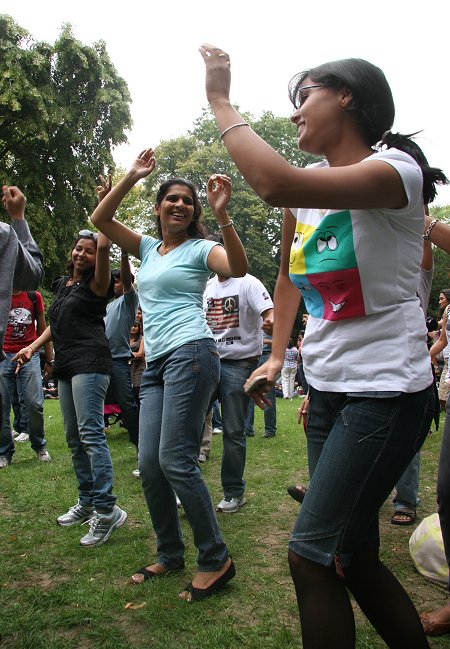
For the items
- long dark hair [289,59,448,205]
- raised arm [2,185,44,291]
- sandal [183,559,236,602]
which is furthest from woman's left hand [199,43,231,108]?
sandal [183,559,236,602]

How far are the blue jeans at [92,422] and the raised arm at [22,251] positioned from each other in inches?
44.0

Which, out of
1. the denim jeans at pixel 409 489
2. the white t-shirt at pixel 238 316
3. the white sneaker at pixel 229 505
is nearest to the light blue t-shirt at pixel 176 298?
the white t-shirt at pixel 238 316

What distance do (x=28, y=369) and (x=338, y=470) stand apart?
17.6 feet

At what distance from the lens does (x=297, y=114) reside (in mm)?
1915

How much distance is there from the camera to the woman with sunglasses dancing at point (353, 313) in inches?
61.9

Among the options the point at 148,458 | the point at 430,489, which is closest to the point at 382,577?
the point at 148,458

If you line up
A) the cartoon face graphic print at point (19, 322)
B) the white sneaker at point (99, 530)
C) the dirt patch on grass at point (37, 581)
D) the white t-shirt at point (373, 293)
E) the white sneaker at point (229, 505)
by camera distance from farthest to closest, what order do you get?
the cartoon face graphic print at point (19, 322) < the white sneaker at point (229, 505) < the white sneaker at point (99, 530) < the dirt patch on grass at point (37, 581) < the white t-shirt at point (373, 293)

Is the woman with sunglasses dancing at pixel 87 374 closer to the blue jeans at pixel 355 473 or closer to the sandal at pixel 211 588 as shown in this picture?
the sandal at pixel 211 588

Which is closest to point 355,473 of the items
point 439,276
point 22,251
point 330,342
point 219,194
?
point 330,342

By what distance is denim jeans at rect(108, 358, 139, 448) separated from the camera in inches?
221

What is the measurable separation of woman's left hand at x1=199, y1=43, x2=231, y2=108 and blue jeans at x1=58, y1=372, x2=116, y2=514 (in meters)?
2.55

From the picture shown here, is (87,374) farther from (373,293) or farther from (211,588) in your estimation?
(373,293)

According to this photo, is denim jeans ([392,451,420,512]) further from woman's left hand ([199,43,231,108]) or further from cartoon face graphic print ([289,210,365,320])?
woman's left hand ([199,43,231,108])

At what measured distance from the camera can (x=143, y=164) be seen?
10.8ft
